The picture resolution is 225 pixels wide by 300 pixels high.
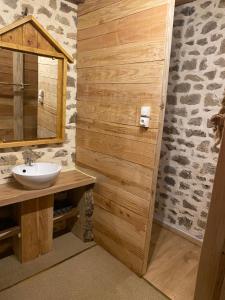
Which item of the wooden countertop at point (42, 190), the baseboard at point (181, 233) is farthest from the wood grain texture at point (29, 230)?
the baseboard at point (181, 233)

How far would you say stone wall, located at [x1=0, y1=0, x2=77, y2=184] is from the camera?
1922mm

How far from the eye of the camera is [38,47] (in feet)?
6.76

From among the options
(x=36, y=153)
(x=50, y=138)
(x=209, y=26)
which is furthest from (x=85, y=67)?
(x=209, y=26)

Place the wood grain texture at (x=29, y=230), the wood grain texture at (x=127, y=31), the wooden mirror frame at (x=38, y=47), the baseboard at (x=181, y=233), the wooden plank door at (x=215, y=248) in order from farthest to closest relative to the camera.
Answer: the baseboard at (x=181, y=233) → the wood grain texture at (x=29, y=230) → the wooden mirror frame at (x=38, y=47) → the wood grain texture at (x=127, y=31) → the wooden plank door at (x=215, y=248)

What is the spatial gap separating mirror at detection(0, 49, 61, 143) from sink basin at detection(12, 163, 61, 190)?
0.90 ft

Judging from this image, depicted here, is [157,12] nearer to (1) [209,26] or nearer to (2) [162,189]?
(1) [209,26]

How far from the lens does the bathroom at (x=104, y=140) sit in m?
1.83

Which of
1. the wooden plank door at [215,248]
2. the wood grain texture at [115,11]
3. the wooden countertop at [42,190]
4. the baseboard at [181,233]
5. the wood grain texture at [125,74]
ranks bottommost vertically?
the baseboard at [181,233]

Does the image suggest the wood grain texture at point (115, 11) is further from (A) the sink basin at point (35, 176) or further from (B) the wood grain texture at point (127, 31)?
(A) the sink basin at point (35, 176)

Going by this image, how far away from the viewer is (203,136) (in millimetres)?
2342

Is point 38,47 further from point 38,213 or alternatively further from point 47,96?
point 38,213

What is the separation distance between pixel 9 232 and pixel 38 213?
0.28m

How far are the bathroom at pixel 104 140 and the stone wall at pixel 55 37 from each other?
1 cm

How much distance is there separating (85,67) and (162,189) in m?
1.66
